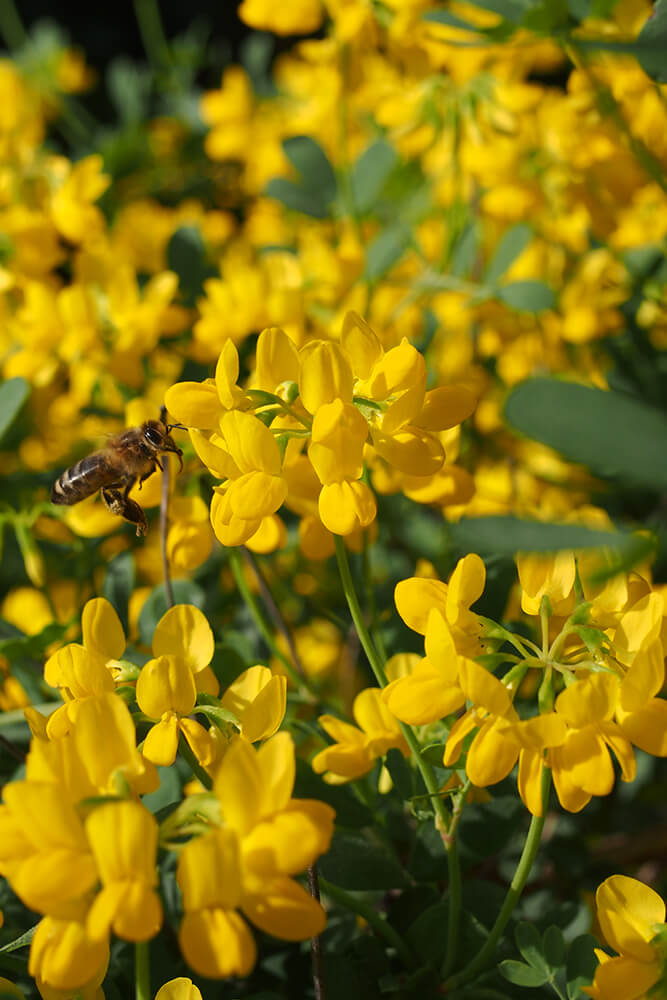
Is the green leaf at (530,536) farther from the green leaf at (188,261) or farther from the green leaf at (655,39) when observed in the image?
the green leaf at (188,261)

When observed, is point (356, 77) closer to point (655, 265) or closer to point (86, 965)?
point (655, 265)

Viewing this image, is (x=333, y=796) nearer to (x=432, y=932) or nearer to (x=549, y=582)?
(x=432, y=932)

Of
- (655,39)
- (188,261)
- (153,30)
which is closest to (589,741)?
(655,39)

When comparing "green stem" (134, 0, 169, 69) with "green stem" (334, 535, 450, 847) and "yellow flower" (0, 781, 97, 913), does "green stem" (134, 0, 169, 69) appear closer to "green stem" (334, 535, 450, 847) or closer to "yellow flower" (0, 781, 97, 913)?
"green stem" (334, 535, 450, 847)

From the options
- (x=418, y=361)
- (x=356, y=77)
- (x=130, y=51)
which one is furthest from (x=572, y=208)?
(x=130, y=51)

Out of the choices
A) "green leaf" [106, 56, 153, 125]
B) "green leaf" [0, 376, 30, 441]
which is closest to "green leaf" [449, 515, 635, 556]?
"green leaf" [0, 376, 30, 441]
